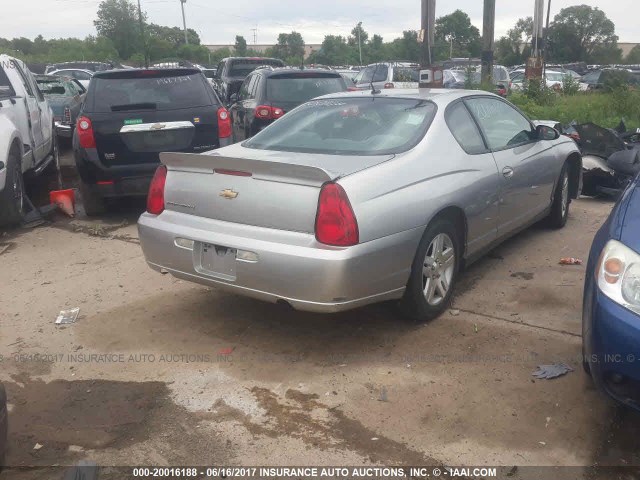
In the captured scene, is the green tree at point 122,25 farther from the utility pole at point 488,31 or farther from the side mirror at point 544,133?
the side mirror at point 544,133

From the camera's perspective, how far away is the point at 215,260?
3.99 metres

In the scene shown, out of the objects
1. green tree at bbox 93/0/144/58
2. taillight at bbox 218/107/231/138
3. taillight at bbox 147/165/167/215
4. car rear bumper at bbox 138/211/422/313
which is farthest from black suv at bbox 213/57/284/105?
green tree at bbox 93/0/144/58

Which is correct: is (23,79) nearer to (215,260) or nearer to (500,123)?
(215,260)

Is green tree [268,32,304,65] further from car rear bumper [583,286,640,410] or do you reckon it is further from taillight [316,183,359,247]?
car rear bumper [583,286,640,410]

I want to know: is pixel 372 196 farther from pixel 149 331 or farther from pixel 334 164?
pixel 149 331

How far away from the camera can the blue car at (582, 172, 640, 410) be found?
9.04 feet

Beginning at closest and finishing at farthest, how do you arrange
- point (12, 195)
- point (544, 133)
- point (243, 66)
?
1. point (544, 133)
2. point (12, 195)
3. point (243, 66)

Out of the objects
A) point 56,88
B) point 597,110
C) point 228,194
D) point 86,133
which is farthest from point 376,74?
point 228,194

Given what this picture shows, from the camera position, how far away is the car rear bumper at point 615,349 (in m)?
2.73

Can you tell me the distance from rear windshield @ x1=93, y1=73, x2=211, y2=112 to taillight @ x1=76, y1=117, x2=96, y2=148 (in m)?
0.20

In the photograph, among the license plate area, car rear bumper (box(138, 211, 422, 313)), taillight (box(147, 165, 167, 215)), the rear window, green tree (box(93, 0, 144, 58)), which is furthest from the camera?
green tree (box(93, 0, 144, 58))

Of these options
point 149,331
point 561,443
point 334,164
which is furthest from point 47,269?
point 561,443

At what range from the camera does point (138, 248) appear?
20.8 ft

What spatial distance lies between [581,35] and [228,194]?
207 feet
